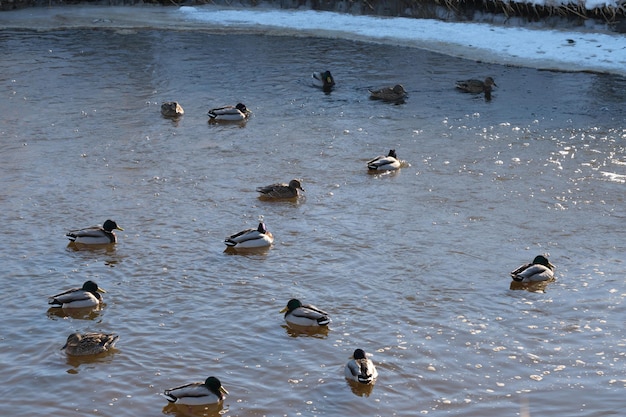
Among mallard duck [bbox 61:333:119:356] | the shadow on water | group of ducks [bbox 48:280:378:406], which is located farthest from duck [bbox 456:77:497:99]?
mallard duck [bbox 61:333:119:356]

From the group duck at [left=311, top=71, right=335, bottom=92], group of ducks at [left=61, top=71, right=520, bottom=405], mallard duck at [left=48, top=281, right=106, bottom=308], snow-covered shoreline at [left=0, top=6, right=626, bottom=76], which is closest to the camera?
group of ducks at [left=61, top=71, right=520, bottom=405]

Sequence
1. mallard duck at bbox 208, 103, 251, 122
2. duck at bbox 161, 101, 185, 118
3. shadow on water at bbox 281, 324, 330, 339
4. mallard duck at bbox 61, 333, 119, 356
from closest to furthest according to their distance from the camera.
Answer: mallard duck at bbox 61, 333, 119, 356, shadow on water at bbox 281, 324, 330, 339, mallard duck at bbox 208, 103, 251, 122, duck at bbox 161, 101, 185, 118

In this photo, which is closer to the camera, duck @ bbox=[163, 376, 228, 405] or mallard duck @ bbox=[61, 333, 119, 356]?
duck @ bbox=[163, 376, 228, 405]

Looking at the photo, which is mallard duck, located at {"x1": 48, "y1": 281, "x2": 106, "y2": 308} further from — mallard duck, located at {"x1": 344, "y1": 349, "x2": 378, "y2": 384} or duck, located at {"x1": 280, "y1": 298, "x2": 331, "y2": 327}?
mallard duck, located at {"x1": 344, "y1": 349, "x2": 378, "y2": 384}

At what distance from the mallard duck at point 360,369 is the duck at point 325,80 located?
1155cm

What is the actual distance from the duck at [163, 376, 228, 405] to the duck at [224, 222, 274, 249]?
146 inches

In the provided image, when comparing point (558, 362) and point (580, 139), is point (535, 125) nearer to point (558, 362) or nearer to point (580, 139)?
point (580, 139)

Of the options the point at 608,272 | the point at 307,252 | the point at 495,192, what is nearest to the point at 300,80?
the point at 495,192

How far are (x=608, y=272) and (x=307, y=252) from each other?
143 inches

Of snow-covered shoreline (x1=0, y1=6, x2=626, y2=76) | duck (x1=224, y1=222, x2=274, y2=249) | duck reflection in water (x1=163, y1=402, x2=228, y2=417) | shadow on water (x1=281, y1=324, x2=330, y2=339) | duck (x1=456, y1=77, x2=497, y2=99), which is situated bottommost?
duck reflection in water (x1=163, y1=402, x2=228, y2=417)

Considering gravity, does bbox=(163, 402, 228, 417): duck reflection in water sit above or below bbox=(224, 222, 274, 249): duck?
below

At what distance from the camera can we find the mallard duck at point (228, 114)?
1833 centimetres

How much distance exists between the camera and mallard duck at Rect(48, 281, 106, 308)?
10.9 meters

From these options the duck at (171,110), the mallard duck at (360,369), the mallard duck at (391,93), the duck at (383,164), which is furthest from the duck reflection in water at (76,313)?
the mallard duck at (391,93)
